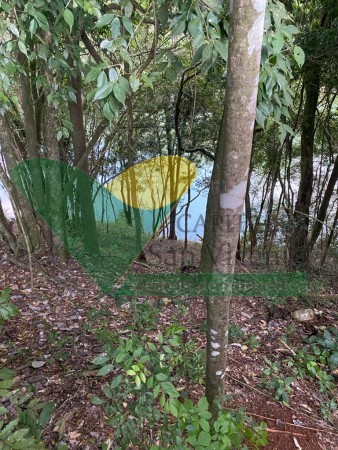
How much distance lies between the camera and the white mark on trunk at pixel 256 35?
86cm

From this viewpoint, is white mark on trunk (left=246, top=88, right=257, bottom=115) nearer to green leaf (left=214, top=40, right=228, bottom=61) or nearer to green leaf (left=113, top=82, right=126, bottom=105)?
green leaf (left=214, top=40, right=228, bottom=61)

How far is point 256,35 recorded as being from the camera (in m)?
0.87

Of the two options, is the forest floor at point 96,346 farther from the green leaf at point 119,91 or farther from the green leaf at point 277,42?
the green leaf at point 277,42

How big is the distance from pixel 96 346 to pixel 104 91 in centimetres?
160

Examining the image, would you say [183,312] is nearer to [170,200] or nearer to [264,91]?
[264,91]

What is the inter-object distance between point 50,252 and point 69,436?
228cm

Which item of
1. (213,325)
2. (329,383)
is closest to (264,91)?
(213,325)

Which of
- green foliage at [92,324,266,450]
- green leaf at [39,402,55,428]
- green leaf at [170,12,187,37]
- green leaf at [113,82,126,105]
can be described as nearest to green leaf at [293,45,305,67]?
green leaf at [170,12,187,37]

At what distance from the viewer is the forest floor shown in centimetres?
156

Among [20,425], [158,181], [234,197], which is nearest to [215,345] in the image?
[234,197]

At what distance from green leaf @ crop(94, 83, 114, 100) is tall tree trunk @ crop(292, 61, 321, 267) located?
2.69m

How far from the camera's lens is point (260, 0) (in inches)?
33.4

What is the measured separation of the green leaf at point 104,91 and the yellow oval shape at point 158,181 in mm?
4529

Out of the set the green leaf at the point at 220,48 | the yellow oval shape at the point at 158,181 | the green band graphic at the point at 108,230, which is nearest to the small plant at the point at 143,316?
the green band graphic at the point at 108,230
